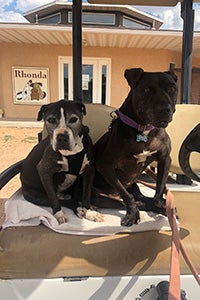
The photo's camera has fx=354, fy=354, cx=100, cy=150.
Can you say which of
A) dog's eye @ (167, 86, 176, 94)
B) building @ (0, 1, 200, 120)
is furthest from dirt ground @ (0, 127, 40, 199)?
dog's eye @ (167, 86, 176, 94)

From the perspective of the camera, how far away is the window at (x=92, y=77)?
35.4 ft

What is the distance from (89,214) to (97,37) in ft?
27.9

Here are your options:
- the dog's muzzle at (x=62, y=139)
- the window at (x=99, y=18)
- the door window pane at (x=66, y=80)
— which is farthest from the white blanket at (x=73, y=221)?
the window at (x=99, y=18)

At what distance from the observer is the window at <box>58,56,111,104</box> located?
10.8 metres

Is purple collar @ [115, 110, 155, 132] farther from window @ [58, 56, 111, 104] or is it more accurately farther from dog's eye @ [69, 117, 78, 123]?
window @ [58, 56, 111, 104]

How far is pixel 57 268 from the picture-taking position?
54.4 inches

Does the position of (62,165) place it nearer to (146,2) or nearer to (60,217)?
(60,217)

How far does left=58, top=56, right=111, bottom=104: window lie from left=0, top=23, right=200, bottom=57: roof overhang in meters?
0.51

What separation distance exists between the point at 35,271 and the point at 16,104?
10110mm

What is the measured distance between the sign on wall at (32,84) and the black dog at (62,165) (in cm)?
916

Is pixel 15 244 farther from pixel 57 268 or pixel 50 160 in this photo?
pixel 50 160

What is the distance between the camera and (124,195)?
5.32ft

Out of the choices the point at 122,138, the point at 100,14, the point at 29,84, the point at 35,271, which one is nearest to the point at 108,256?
the point at 35,271

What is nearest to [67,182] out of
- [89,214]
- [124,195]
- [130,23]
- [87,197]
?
[87,197]
